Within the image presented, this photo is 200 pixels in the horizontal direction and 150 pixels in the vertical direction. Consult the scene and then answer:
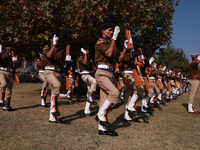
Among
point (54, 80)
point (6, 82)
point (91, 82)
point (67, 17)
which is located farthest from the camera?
point (67, 17)

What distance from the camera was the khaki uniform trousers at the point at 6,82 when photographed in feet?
21.6

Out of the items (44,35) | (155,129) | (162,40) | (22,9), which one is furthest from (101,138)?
(162,40)

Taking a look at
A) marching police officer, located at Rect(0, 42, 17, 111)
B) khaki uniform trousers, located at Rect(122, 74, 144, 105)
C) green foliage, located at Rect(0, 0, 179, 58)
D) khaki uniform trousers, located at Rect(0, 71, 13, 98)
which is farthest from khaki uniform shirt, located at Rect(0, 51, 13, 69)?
khaki uniform trousers, located at Rect(122, 74, 144, 105)

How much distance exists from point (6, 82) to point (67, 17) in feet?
16.8

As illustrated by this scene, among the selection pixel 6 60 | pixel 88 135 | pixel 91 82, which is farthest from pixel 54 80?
pixel 6 60

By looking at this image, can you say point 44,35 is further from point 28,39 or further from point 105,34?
point 105,34

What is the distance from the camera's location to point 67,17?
32.9ft

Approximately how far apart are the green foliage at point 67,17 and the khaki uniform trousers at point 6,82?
3.26 m

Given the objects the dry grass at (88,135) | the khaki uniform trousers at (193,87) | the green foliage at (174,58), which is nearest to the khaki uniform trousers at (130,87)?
the dry grass at (88,135)

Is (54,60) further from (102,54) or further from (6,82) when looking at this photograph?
(6,82)

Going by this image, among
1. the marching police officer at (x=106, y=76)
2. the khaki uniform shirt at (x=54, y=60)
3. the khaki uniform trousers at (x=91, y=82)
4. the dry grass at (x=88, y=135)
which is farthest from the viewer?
the khaki uniform trousers at (x=91, y=82)

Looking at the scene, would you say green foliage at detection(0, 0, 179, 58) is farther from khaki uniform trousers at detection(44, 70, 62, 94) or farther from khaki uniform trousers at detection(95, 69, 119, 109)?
khaki uniform trousers at detection(95, 69, 119, 109)

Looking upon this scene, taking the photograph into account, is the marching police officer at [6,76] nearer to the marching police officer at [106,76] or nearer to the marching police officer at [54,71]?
the marching police officer at [54,71]

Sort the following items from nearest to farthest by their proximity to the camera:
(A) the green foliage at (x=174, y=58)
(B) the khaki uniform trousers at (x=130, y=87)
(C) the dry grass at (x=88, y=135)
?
(C) the dry grass at (x=88, y=135) < (B) the khaki uniform trousers at (x=130, y=87) < (A) the green foliage at (x=174, y=58)
